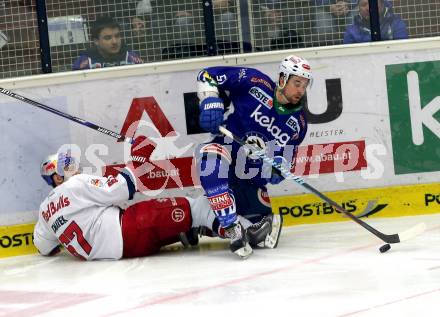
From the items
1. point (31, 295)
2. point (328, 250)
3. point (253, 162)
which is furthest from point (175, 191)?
point (31, 295)

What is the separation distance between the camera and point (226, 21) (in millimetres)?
6195

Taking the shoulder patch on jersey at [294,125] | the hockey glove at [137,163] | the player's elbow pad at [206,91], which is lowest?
the hockey glove at [137,163]

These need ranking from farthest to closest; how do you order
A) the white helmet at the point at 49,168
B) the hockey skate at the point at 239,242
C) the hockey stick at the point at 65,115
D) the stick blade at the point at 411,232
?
the hockey stick at the point at 65,115 → the white helmet at the point at 49,168 → the stick blade at the point at 411,232 → the hockey skate at the point at 239,242

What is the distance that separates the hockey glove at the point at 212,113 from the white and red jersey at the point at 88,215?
1.92 ft

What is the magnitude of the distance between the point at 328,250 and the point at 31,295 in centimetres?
157

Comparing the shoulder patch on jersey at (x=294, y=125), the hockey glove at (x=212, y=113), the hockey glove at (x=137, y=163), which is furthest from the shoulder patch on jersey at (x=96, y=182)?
the shoulder patch on jersey at (x=294, y=125)

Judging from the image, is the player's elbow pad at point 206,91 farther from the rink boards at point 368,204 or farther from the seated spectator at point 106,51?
the rink boards at point 368,204

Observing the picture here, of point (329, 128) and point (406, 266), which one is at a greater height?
point (329, 128)

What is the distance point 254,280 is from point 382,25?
2437 mm

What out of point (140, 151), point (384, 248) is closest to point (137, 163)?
point (140, 151)

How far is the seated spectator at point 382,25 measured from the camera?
6.22 m

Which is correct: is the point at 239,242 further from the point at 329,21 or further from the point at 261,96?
the point at 329,21

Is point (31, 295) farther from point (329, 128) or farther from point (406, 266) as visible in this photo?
point (329, 128)

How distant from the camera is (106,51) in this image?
6.18 m
